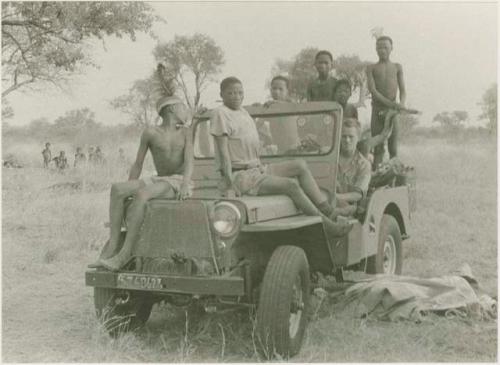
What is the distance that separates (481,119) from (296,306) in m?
Answer: 5.09

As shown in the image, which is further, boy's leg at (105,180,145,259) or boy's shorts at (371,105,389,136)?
boy's shorts at (371,105,389,136)

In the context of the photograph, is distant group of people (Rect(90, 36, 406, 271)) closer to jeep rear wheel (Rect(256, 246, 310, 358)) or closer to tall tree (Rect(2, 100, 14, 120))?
jeep rear wheel (Rect(256, 246, 310, 358))

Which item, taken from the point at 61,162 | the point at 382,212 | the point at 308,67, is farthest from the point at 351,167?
the point at 308,67

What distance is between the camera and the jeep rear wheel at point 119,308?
445 centimetres

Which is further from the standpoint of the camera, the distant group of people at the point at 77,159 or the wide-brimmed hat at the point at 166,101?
the distant group of people at the point at 77,159

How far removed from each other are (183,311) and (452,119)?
7.10 meters

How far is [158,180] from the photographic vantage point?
4371 millimetres

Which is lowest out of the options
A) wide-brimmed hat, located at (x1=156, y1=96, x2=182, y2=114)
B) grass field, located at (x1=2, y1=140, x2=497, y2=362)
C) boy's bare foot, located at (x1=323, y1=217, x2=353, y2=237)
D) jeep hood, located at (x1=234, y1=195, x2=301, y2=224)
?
grass field, located at (x1=2, y1=140, x2=497, y2=362)

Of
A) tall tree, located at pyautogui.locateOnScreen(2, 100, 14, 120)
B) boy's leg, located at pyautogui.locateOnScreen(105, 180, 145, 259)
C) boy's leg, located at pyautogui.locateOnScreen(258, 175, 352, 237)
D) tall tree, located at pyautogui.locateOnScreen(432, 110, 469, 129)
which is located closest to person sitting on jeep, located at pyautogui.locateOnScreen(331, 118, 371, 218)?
boy's leg, located at pyautogui.locateOnScreen(258, 175, 352, 237)

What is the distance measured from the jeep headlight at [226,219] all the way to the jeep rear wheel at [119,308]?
3.22ft

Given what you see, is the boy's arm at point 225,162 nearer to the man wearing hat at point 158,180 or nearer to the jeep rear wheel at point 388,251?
the man wearing hat at point 158,180

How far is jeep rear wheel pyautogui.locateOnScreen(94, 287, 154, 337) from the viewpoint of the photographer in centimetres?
445

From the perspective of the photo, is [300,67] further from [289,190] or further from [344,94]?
[289,190]

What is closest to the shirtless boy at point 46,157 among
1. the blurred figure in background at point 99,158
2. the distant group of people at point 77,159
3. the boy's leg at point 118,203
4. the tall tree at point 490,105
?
the distant group of people at point 77,159
